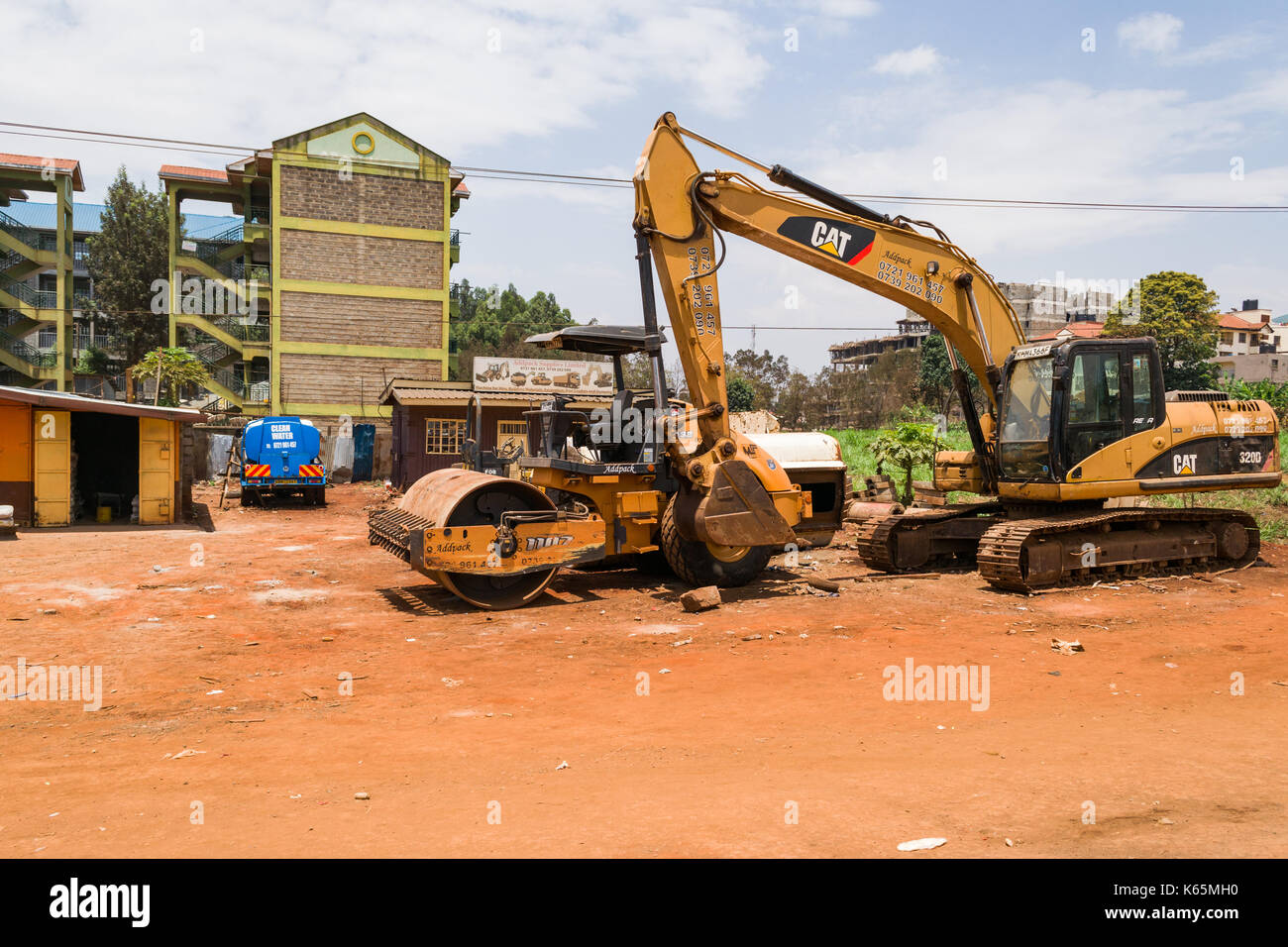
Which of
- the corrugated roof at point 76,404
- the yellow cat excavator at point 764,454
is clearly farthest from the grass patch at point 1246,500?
the corrugated roof at point 76,404

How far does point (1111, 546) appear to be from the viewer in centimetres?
1194

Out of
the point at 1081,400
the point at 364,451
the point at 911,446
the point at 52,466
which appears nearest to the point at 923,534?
the point at 1081,400

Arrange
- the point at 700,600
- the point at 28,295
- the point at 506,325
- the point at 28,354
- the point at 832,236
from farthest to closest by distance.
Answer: the point at 506,325
the point at 28,295
the point at 28,354
the point at 832,236
the point at 700,600

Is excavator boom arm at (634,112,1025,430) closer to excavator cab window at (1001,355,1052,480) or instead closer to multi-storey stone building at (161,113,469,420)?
excavator cab window at (1001,355,1052,480)

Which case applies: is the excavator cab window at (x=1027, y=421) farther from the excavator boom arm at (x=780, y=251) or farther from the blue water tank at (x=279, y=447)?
the blue water tank at (x=279, y=447)

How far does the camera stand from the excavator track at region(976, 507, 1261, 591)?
1130cm

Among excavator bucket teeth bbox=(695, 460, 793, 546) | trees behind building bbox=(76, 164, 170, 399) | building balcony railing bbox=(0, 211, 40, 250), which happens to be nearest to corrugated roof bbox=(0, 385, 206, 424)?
excavator bucket teeth bbox=(695, 460, 793, 546)

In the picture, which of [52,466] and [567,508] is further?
[52,466]

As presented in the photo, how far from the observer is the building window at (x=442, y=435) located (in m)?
29.9

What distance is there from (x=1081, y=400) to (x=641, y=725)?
8306 mm

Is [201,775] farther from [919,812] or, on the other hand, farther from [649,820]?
[919,812]

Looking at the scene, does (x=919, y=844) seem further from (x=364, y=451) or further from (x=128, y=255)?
(x=128, y=255)

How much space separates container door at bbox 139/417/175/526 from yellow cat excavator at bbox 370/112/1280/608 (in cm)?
995

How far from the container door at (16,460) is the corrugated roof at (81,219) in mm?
29334
